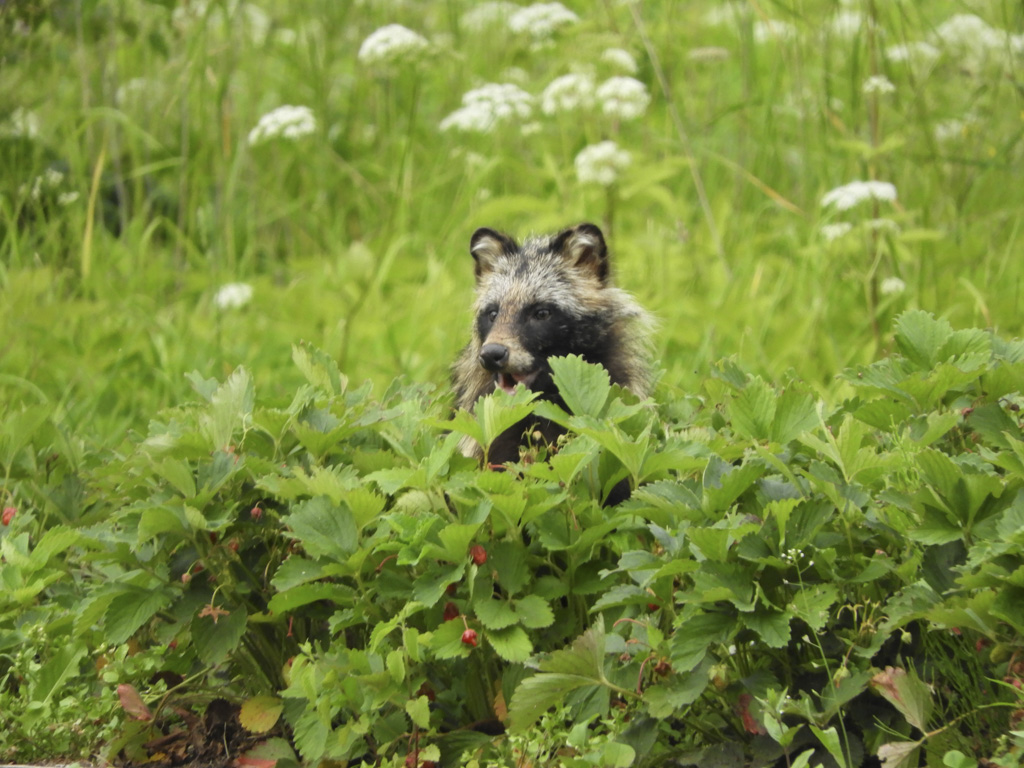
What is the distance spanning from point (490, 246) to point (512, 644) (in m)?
2.56

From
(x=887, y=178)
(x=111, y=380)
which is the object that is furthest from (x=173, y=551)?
(x=887, y=178)

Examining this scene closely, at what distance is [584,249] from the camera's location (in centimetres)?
460

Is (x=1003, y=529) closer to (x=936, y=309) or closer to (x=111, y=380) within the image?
(x=936, y=309)

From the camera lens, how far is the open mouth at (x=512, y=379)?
13.7 feet

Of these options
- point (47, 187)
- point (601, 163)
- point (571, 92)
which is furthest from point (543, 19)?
point (47, 187)

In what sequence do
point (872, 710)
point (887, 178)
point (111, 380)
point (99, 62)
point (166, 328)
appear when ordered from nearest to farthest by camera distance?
1. point (872, 710)
2. point (111, 380)
3. point (166, 328)
4. point (887, 178)
5. point (99, 62)

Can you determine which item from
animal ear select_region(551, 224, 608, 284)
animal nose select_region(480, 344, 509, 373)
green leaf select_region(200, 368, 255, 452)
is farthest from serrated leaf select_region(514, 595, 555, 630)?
animal ear select_region(551, 224, 608, 284)

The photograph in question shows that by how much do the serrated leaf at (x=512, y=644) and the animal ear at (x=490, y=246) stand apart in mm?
2447

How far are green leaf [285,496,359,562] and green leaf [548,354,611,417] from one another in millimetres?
616

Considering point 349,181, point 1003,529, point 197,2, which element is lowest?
point 349,181

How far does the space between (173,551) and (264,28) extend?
653 cm

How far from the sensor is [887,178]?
705 centimetres

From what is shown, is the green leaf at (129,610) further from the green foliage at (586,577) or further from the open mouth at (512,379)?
the open mouth at (512,379)

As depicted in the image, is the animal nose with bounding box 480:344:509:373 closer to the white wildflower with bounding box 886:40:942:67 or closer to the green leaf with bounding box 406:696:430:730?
the green leaf with bounding box 406:696:430:730
